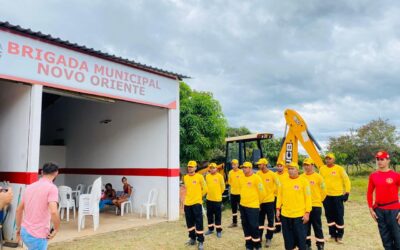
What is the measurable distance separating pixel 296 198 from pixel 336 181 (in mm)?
2162

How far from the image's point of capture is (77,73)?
24.1 ft

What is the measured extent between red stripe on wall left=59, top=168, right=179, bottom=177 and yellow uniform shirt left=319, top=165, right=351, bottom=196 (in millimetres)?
4273

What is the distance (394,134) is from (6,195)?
25.2 m

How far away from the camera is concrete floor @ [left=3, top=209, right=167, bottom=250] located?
7477mm

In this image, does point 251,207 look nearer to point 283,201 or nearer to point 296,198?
point 283,201

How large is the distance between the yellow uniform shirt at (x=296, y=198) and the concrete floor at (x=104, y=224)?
4687mm

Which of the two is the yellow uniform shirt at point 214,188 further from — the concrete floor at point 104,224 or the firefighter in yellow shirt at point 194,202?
the concrete floor at point 104,224

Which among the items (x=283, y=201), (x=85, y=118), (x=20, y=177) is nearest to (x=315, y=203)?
(x=283, y=201)

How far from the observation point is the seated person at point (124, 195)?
10024 mm

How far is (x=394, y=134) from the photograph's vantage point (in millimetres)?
24188

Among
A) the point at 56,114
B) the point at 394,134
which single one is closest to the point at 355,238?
the point at 56,114

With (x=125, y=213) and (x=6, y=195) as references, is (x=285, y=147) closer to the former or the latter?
(x=125, y=213)

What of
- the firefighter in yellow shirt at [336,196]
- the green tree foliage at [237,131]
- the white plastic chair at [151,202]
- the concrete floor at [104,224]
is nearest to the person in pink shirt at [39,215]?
the concrete floor at [104,224]

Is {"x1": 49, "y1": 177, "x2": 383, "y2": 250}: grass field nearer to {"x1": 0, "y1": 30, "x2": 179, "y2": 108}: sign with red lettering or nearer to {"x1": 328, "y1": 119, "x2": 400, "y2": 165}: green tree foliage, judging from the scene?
{"x1": 0, "y1": 30, "x2": 179, "y2": 108}: sign with red lettering
